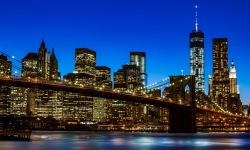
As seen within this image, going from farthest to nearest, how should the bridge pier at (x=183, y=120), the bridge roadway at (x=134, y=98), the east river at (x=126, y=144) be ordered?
the bridge pier at (x=183, y=120), the bridge roadway at (x=134, y=98), the east river at (x=126, y=144)

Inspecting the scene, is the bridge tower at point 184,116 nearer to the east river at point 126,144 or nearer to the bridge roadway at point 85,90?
the bridge roadway at point 85,90

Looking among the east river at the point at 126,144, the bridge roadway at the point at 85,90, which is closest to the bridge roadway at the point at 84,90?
the bridge roadway at the point at 85,90

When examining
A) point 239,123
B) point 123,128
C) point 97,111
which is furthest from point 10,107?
point 239,123

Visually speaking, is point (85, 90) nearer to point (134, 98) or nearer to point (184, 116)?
point (134, 98)

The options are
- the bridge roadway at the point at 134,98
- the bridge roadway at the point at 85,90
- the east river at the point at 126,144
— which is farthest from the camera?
the bridge roadway at the point at 134,98

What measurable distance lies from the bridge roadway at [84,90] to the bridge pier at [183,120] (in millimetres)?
1115

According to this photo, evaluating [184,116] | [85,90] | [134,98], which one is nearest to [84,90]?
[85,90]

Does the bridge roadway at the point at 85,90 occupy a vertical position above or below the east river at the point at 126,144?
above

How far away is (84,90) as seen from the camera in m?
75.0

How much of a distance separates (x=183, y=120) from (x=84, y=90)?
18.4 m

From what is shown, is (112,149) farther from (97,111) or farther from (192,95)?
(97,111)

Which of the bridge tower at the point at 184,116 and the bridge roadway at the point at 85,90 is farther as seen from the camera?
the bridge tower at the point at 184,116

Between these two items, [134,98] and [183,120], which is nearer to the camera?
[134,98]

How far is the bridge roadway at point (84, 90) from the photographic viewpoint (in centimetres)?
6876
